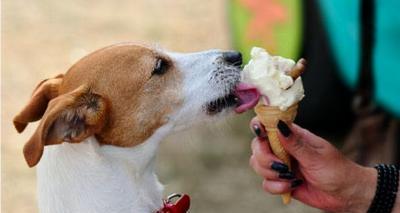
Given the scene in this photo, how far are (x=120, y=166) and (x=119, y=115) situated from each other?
5.7 inches

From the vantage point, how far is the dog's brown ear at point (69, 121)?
2.03 metres

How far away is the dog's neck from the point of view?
2258 mm

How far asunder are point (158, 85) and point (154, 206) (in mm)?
348

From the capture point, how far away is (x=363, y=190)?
2.49m

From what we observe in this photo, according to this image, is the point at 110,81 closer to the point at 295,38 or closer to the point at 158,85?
A: the point at 158,85

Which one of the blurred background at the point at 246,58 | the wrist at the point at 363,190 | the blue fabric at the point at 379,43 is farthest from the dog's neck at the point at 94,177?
the blue fabric at the point at 379,43

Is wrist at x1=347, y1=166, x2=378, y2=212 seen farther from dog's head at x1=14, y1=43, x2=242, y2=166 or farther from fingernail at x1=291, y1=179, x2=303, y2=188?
dog's head at x1=14, y1=43, x2=242, y2=166

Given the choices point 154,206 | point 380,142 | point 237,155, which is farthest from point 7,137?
point 154,206

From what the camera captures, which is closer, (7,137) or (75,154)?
(75,154)

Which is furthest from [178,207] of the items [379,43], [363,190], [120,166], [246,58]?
[246,58]

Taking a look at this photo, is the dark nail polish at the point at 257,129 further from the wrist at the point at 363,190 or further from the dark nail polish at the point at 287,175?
the wrist at the point at 363,190

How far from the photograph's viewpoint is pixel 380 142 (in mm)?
4121

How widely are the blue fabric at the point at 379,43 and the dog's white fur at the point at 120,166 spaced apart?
164cm

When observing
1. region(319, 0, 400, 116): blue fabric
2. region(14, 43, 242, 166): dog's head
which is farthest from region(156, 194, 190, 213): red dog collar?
region(319, 0, 400, 116): blue fabric
